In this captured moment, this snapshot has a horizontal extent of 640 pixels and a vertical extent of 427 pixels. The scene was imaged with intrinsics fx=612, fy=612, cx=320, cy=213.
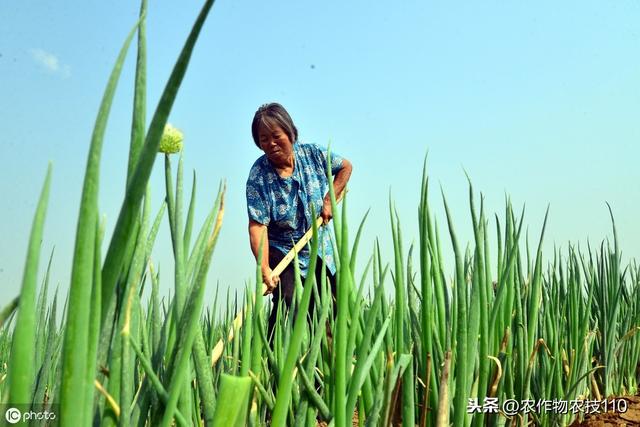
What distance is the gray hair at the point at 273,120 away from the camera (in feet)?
9.61

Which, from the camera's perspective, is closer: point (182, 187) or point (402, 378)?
point (182, 187)

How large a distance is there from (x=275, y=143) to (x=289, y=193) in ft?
0.87

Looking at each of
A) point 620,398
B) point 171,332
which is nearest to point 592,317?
point 620,398

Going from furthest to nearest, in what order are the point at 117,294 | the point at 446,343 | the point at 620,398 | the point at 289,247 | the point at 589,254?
the point at 289,247 < the point at 589,254 < the point at 620,398 < the point at 446,343 < the point at 117,294

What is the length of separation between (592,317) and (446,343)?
1491mm

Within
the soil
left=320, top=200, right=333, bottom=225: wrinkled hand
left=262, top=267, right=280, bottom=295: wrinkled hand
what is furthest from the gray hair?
the soil

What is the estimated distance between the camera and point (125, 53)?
341mm

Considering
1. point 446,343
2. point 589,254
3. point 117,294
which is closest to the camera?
point 117,294

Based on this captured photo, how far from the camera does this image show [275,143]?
2.96 metres

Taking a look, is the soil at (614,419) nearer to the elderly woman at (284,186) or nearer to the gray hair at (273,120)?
the elderly woman at (284,186)

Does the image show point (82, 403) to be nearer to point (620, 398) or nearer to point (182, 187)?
point (182, 187)

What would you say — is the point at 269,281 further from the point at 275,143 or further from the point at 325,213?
the point at 275,143

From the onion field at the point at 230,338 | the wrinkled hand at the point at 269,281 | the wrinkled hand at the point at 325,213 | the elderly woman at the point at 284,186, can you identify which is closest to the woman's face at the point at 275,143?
the elderly woman at the point at 284,186

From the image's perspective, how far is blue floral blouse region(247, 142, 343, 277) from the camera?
120 inches
